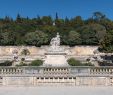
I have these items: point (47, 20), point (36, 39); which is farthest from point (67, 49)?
point (47, 20)

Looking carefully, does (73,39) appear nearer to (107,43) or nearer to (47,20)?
(107,43)

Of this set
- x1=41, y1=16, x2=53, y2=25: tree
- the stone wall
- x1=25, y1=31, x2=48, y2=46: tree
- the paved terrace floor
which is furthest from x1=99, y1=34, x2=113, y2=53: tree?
the paved terrace floor

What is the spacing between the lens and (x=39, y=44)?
193ft

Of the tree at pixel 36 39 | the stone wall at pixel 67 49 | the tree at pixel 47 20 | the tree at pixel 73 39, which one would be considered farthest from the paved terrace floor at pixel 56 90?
the tree at pixel 47 20

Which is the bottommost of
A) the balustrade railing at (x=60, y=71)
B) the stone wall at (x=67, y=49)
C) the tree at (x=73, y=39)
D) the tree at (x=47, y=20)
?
the balustrade railing at (x=60, y=71)

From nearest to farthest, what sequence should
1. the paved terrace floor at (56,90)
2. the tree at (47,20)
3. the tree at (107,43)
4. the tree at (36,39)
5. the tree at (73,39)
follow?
the paved terrace floor at (56,90) < the tree at (107,43) < the tree at (73,39) < the tree at (36,39) < the tree at (47,20)

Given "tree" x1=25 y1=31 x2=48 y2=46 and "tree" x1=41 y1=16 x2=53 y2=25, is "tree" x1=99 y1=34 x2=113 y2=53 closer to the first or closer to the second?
"tree" x1=25 y1=31 x2=48 y2=46

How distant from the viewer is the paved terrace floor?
11.9 m

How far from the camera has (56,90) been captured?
1252cm

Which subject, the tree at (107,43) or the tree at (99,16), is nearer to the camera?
the tree at (107,43)

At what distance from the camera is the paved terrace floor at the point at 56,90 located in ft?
39.1

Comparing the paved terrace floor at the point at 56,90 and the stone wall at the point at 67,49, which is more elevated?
the stone wall at the point at 67,49

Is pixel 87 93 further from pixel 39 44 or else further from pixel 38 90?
pixel 39 44

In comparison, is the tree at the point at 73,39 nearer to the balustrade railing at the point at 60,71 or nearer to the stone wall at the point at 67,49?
the stone wall at the point at 67,49
